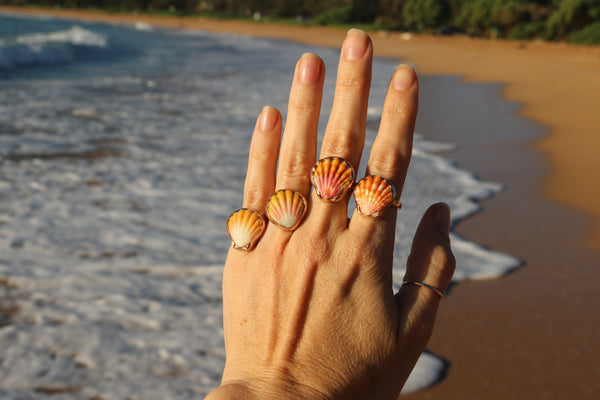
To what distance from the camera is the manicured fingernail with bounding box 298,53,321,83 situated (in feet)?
5.03

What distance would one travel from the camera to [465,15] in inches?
1570

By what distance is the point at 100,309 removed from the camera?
2930 mm

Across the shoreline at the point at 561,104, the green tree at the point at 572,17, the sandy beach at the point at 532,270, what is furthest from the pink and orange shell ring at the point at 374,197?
the green tree at the point at 572,17

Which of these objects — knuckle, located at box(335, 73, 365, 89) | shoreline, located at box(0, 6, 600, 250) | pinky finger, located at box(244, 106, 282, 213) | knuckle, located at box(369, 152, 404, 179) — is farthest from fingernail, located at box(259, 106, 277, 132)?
shoreline, located at box(0, 6, 600, 250)

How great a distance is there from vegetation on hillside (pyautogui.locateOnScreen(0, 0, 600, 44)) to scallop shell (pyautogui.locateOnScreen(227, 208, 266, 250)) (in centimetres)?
2978

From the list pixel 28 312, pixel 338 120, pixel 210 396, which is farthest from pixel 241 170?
pixel 210 396

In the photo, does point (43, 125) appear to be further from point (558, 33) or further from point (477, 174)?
point (558, 33)

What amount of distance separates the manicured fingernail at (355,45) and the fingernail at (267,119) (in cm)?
28


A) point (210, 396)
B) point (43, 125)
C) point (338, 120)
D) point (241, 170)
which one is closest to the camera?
point (210, 396)

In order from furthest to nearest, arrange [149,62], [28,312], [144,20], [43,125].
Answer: [144,20], [149,62], [43,125], [28,312]

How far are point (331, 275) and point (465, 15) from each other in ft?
141

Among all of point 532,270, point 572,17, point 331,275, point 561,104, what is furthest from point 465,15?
point 331,275

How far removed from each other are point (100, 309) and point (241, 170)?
2.69 m

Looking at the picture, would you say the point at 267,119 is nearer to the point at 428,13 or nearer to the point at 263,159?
the point at 263,159
